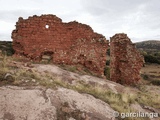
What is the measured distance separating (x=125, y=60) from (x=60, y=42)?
393 centimetres

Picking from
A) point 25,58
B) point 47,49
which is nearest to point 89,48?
point 47,49

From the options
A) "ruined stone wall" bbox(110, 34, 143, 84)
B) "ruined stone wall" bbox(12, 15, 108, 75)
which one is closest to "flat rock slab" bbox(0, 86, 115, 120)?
"ruined stone wall" bbox(12, 15, 108, 75)

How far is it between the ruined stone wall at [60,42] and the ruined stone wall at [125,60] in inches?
46.8

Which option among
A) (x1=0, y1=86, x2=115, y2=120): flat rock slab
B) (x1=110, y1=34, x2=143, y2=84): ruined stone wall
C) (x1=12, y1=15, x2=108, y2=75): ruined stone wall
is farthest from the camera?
(x1=110, y1=34, x2=143, y2=84): ruined stone wall

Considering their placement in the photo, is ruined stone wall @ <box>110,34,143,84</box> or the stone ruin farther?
ruined stone wall @ <box>110,34,143,84</box>

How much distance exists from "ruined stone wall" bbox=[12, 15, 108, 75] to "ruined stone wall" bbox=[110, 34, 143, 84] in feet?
3.90

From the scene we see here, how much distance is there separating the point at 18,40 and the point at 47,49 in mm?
1667

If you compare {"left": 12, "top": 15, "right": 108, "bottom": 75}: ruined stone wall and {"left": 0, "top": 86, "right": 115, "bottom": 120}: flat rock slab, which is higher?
{"left": 12, "top": 15, "right": 108, "bottom": 75}: ruined stone wall

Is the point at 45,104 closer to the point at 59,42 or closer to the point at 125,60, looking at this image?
the point at 59,42

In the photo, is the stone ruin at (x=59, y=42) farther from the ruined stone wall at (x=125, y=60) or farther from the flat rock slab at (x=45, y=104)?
the flat rock slab at (x=45, y=104)

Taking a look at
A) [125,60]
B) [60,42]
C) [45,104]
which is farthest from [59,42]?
[45,104]

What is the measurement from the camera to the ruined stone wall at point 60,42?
13.9 meters

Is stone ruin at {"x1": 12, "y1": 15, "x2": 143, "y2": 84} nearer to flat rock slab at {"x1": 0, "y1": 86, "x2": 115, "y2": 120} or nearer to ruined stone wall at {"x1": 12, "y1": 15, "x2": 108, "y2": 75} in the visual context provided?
ruined stone wall at {"x1": 12, "y1": 15, "x2": 108, "y2": 75}

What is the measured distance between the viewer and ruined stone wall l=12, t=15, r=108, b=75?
13.9m
